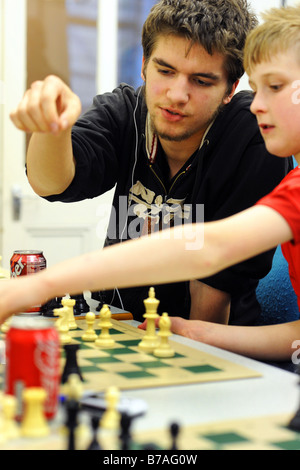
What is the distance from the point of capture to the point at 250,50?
1421mm

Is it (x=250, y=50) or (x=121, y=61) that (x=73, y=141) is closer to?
(x=250, y=50)

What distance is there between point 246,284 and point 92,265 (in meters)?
0.89

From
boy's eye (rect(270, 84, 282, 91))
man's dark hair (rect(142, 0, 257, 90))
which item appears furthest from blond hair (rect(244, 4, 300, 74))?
man's dark hair (rect(142, 0, 257, 90))

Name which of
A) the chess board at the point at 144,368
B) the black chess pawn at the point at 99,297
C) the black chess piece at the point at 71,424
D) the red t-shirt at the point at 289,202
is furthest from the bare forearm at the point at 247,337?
the black chess piece at the point at 71,424

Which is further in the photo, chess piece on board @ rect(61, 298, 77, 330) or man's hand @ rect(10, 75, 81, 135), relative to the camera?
chess piece on board @ rect(61, 298, 77, 330)

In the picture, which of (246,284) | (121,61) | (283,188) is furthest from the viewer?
(121,61)

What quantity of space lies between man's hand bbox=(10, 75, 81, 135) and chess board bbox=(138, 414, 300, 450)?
664 millimetres

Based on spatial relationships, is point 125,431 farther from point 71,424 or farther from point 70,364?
point 70,364

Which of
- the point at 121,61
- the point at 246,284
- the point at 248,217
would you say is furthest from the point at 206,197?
the point at 121,61

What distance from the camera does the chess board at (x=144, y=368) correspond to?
3.46ft

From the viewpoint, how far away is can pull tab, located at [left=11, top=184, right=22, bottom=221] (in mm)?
3561

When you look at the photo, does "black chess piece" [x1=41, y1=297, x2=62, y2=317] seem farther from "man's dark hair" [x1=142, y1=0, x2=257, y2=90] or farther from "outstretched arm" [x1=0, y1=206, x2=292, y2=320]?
"man's dark hair" [x1=142, y1=0, x2=257, y2=90]

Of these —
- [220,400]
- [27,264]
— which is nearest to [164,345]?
[220,400]

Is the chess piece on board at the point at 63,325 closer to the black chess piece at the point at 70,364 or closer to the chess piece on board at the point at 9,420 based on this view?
the black chess piece at the point at 70,364
